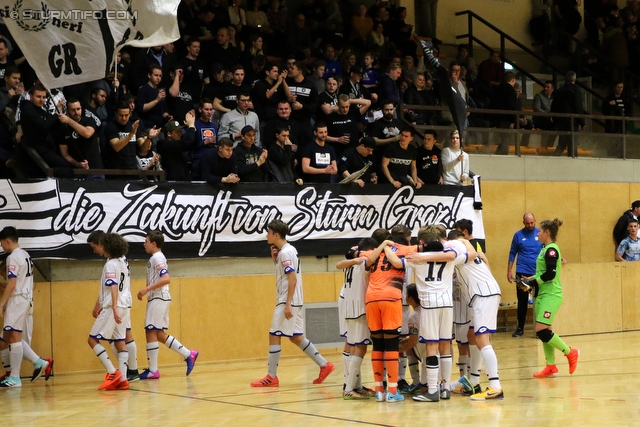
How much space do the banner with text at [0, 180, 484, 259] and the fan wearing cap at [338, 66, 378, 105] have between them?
2103 mm

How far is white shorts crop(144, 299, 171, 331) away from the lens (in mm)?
12805

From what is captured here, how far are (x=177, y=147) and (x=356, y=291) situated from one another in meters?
5.28

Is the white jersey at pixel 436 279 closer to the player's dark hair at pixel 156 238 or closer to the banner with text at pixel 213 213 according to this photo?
the player's dark hair at pixel 156 238

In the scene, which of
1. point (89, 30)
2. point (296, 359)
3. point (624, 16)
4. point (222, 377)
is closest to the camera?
point (89, 30)

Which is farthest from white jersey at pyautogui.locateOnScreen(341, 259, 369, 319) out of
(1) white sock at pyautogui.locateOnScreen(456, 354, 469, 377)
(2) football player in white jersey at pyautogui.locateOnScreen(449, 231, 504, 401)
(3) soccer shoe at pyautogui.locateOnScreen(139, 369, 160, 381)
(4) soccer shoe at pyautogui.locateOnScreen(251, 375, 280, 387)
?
(3) soccer shoe at pyautogui.locateOnScreen(139, 369, 160, 381)

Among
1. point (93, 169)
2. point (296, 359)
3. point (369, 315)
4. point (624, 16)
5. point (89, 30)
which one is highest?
point (624, 16)

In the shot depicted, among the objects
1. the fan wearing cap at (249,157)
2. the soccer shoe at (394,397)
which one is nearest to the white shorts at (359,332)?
the soccer shoe at (394,397)

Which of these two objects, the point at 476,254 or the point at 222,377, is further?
the point at 222,377

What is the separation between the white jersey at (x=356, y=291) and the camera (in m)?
10.6

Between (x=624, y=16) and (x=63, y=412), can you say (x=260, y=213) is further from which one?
(x=624, y=16)

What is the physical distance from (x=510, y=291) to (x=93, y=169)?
29.2 feet

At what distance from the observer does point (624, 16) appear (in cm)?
2561

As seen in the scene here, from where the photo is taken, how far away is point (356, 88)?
58.1 feet

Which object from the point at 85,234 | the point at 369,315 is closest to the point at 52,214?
the point at 85,234
